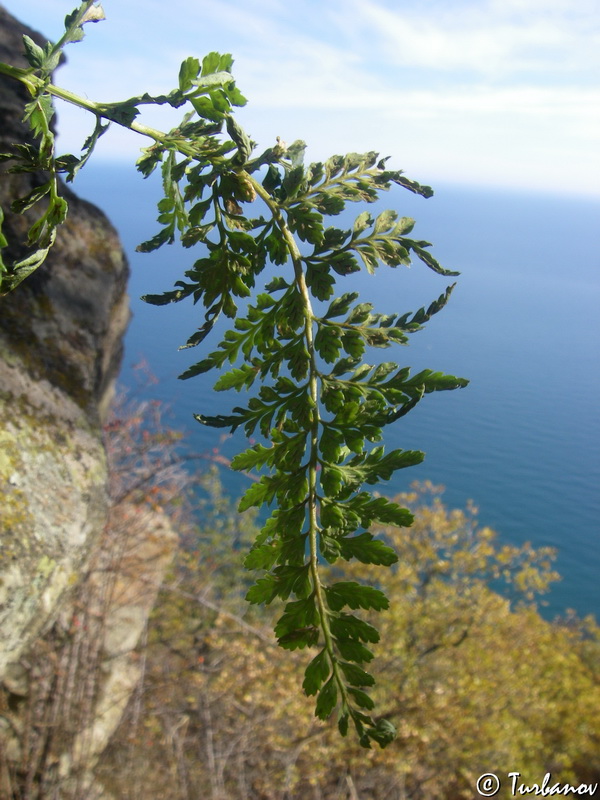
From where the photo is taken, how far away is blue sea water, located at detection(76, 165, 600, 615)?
52750 millimetres

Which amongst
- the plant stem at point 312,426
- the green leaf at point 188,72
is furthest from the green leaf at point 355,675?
the green leaf at point 188,72

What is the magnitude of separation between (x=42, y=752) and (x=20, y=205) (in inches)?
253

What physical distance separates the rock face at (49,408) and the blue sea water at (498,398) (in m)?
11.6

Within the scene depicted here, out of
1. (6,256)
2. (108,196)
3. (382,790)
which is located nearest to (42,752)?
(6,256)

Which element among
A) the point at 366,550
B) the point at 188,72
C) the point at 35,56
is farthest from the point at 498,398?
the point at 35,56

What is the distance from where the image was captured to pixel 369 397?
3.95ft

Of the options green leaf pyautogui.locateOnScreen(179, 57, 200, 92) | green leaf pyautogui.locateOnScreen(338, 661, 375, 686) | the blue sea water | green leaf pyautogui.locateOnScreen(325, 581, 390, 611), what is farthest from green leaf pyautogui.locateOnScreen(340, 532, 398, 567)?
the blue sea water

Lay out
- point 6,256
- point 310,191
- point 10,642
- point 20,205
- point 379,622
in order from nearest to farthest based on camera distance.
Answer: point 20,205 < point 310,191 < point 10,642 < point 6,256 < point 379,622

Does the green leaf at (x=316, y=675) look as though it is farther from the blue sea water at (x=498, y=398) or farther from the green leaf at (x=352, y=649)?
the blue sea water at (x=498, y=398)

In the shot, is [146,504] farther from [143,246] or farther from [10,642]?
[143,246]

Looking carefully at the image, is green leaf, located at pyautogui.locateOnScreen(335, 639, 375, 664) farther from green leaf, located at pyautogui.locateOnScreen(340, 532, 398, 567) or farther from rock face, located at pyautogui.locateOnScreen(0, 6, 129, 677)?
rock face, located at pyautogui.locateOnScreen(0, 6, 129, 677)

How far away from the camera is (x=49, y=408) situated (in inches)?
107

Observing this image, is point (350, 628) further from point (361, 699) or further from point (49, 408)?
point (49, 408)

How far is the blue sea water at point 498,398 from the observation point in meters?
52.8
